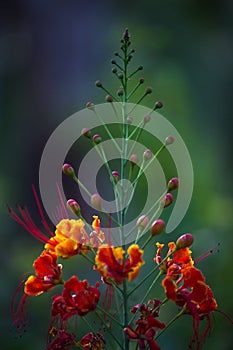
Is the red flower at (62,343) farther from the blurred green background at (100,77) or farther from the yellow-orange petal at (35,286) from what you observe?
the blurred green background at (100,77)

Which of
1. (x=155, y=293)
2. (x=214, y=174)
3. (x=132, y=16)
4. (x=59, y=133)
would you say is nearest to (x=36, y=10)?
(x=132, y=16)

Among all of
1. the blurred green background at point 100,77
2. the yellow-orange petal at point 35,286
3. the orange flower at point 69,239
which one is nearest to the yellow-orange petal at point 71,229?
the orange flower at point 69,239

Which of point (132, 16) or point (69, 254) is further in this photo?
point (132, 16)

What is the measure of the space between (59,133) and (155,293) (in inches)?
48.5

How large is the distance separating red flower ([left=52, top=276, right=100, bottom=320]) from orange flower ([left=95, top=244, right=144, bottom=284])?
2.0 inches

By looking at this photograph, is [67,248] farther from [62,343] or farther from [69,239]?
[62,343]

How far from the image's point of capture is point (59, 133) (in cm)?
304

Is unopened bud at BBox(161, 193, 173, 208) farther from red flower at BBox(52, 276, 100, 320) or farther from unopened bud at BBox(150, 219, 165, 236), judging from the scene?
red flower at BBox(52, 276, 100, 320)

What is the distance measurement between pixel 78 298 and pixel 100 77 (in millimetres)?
2544

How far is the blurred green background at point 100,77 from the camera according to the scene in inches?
107

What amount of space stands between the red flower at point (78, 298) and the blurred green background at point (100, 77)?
4.36 ft

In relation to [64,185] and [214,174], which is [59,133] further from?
[214,174]

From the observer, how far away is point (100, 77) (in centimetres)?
347

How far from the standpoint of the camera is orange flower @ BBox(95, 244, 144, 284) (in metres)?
1.05
